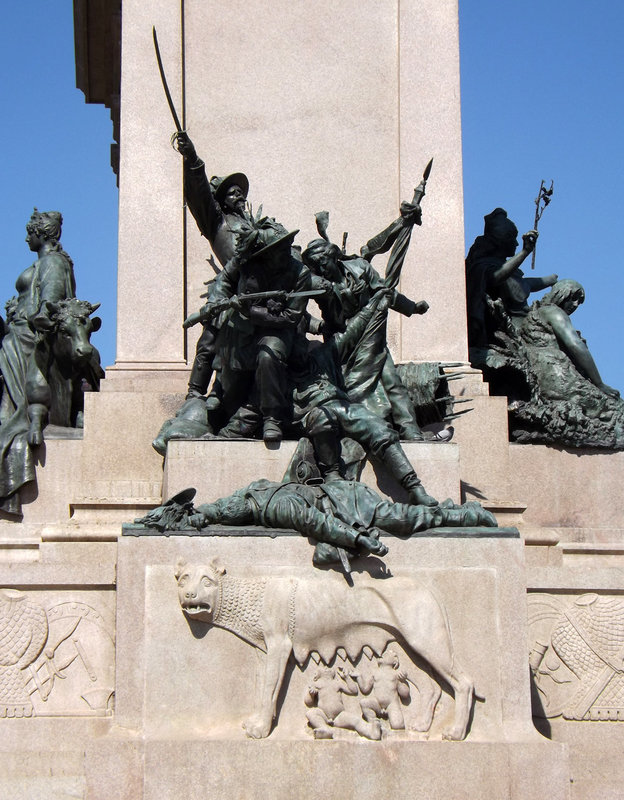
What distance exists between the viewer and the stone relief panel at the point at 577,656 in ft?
39.7

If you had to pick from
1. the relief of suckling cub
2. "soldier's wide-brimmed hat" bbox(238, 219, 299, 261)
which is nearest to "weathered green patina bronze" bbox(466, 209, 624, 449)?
"soldier's wide-brimmed hat" bbox(238, 219, 299, 261)

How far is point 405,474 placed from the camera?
1189cm

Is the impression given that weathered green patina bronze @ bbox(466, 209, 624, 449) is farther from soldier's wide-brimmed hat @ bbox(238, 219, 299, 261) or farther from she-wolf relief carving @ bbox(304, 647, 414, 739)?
she-wolf relief carving @ bbox(304, 647, 414, 739)

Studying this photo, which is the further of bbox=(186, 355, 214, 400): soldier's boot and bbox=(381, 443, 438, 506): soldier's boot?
bbox=(186, 355, 214, 400): soldier's boot

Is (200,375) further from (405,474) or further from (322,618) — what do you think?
(322,618)

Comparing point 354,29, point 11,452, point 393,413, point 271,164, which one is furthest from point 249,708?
point 354,29

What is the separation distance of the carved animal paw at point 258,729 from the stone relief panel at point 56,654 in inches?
65.4

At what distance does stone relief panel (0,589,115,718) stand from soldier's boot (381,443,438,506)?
8.24ft

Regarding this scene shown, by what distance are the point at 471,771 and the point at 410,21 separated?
856cm

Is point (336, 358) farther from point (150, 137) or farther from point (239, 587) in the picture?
point (150, 137)

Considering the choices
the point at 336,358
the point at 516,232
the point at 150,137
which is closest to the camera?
the point at 336,358

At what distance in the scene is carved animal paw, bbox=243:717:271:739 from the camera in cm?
1050

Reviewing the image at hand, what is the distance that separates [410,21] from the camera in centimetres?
1584

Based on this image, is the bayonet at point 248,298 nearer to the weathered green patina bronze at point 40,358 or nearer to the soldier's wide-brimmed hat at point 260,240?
the soldier's wide-brimmed hat at point 260,240
